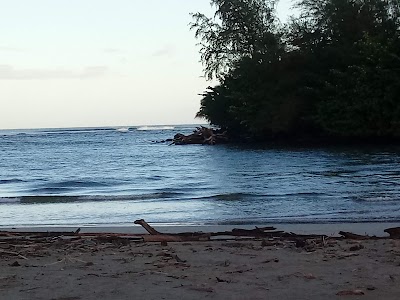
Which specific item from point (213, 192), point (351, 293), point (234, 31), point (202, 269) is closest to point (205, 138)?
point (234, 31)

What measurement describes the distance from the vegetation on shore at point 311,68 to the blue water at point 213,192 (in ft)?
21.6

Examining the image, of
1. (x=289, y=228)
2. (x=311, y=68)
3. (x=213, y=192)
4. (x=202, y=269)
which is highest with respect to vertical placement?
(x=311, y=68)

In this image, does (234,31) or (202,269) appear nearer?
(202,269)

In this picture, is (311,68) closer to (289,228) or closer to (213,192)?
(213,192)

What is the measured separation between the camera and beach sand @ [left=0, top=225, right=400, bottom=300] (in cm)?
441

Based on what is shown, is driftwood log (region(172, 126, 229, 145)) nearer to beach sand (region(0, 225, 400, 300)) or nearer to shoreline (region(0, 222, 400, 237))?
shoreline (region(0, 222, 400, 237))

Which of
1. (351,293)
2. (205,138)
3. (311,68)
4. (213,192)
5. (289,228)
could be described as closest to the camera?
(351,293)

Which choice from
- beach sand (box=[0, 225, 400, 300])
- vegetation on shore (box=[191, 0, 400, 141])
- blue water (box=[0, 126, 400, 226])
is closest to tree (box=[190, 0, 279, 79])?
vegetation on shore (box=[191, 0, 400, 141])

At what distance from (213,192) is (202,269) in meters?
9.62

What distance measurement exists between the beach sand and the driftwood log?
35.4 metres

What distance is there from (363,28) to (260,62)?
6.09 meters

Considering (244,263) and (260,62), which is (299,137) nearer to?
→ (260,62)

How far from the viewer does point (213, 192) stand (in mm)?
14789

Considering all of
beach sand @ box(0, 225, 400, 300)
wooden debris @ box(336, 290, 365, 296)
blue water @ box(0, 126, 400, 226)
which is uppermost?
wooden debris @ box(336, 290, 365, 296)
